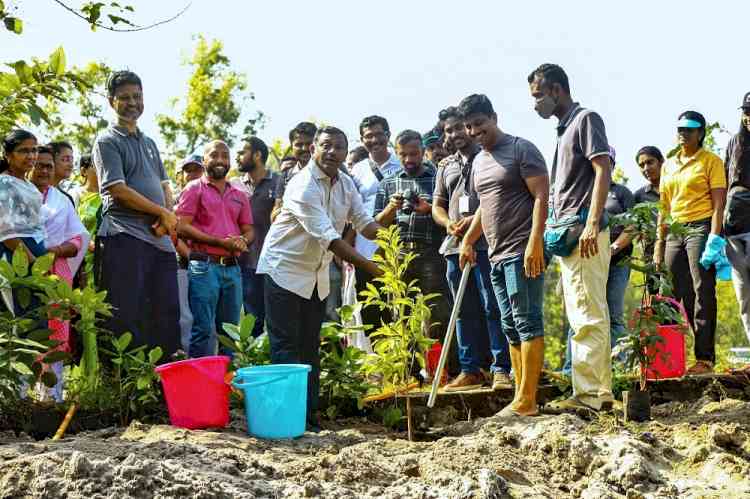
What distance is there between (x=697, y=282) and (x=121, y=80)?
4.26 metres

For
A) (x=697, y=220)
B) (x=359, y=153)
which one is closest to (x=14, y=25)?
(x=697, y=220)

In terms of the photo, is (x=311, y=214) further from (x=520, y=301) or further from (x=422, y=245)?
(x=422, y=245)

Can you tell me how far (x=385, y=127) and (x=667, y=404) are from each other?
328cm

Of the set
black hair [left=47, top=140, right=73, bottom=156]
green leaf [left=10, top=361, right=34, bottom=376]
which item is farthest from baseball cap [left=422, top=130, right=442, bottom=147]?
green leaf [left=10, top=361, right=34, bottom=376]

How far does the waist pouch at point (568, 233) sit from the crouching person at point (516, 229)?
4.6 inches

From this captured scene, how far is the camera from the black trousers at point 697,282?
7.14m

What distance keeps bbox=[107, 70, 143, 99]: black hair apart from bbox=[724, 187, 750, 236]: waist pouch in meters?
4.09

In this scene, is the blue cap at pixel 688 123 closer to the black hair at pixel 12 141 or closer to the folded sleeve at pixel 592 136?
the folded sleeve at pixel 592 136

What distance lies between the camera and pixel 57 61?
3.60 metres

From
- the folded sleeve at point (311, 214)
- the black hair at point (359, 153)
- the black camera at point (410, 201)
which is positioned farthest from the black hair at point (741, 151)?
the black hair at point (359, 153)

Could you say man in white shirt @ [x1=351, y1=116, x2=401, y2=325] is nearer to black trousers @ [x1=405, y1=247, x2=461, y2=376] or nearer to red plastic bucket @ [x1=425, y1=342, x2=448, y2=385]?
black trousers @ [x1=405, y1=247, x2=461, y2=376]

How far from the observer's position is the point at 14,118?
3.81 metres

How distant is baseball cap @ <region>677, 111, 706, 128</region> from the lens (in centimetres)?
723

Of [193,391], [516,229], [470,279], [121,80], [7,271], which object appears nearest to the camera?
[7,271]
